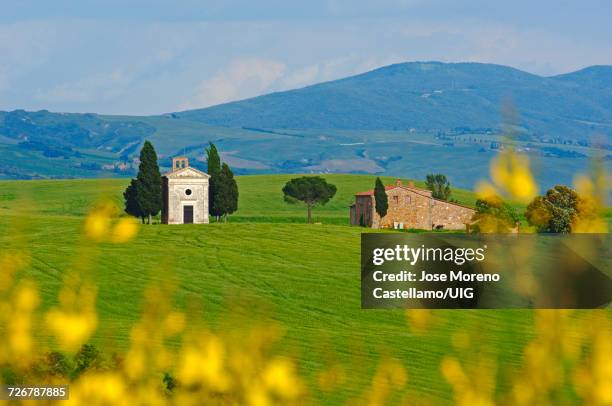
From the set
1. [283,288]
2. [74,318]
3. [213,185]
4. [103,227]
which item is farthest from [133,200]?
[103,227]

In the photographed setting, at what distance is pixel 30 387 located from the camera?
7.83 m

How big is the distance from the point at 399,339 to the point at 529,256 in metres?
39.5

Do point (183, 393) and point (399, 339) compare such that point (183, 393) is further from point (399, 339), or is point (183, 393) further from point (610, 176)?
point (399, 339)

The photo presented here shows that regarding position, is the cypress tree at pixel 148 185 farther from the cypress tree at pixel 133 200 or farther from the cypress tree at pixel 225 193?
the cypress tree at pixel 225 193

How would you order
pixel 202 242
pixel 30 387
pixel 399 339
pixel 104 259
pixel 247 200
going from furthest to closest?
pixel 247 200 → pixel 202 242 → pixel 104 259 → pixel 399 339 → pixel 30 387

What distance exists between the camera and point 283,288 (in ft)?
197

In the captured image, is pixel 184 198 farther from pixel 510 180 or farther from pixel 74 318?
pixel 510 180

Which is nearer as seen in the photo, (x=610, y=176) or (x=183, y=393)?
(x=610, y=176)

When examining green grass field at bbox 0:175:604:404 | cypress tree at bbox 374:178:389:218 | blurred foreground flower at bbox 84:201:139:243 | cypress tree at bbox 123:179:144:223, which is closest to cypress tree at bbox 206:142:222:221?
cypress tree at bbox 123:179:144:223

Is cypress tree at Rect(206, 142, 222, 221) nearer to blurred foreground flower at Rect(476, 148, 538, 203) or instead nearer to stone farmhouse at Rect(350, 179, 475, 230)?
stone farmhouse at Rect(350, 179, 475, 230)

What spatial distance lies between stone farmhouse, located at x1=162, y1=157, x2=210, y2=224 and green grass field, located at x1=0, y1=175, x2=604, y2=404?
8.32 meters

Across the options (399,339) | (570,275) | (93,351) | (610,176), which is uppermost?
(610,176)

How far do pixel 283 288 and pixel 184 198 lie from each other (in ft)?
133

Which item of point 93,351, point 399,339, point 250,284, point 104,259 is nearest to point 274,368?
point 93,351
